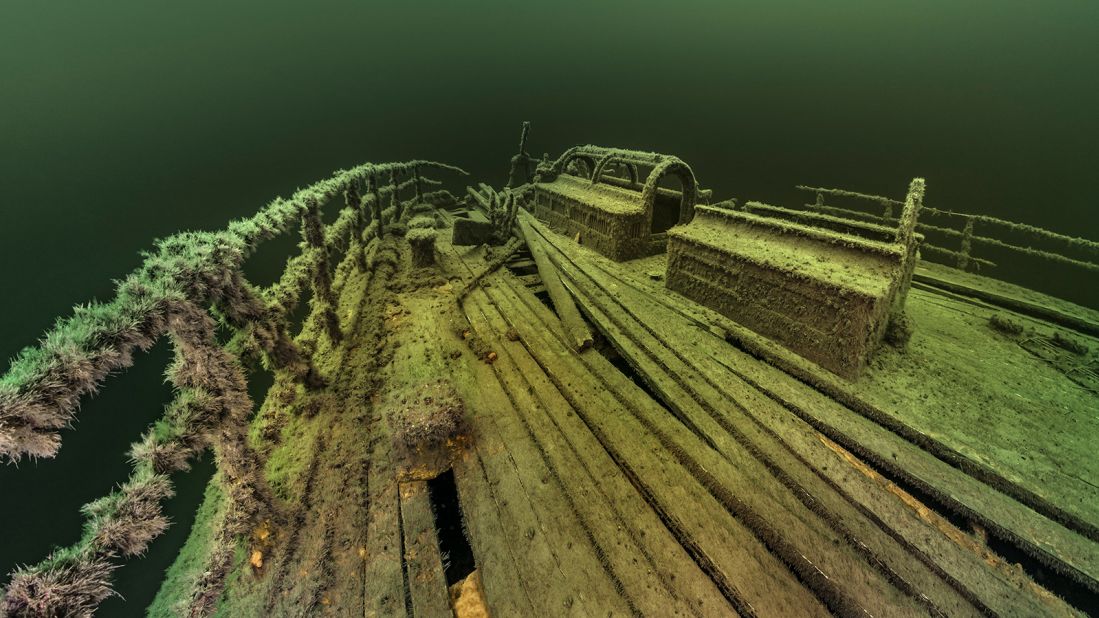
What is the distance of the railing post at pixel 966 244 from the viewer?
25.7ft

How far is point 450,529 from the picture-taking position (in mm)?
3115

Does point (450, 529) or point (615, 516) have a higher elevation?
point (615, 516)

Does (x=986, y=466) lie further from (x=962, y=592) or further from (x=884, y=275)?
(x=884, y=275)

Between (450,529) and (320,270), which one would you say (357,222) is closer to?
(320,270)

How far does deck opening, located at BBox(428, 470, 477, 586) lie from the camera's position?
284cm

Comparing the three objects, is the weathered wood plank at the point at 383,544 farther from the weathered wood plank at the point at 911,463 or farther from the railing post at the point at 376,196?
the railing post at the point at 376,196

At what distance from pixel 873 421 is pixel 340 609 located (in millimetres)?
5050

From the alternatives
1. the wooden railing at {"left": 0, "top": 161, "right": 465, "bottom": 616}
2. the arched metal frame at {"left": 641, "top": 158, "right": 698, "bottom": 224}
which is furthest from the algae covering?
the arched metal frame at {"left": 641, "top": 158, "right": 698, "bottom": 224}

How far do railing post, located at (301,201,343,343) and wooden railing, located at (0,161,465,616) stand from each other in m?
0.72

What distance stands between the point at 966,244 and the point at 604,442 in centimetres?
967

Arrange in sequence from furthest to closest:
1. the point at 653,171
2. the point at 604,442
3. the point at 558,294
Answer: the point at 653,171 → the point at 558,294 → the point at 604,442

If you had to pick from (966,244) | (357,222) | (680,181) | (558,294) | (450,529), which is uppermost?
(680,181)

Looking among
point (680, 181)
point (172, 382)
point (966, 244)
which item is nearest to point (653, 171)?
point (680, 181)

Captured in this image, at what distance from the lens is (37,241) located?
9984 millimetres
